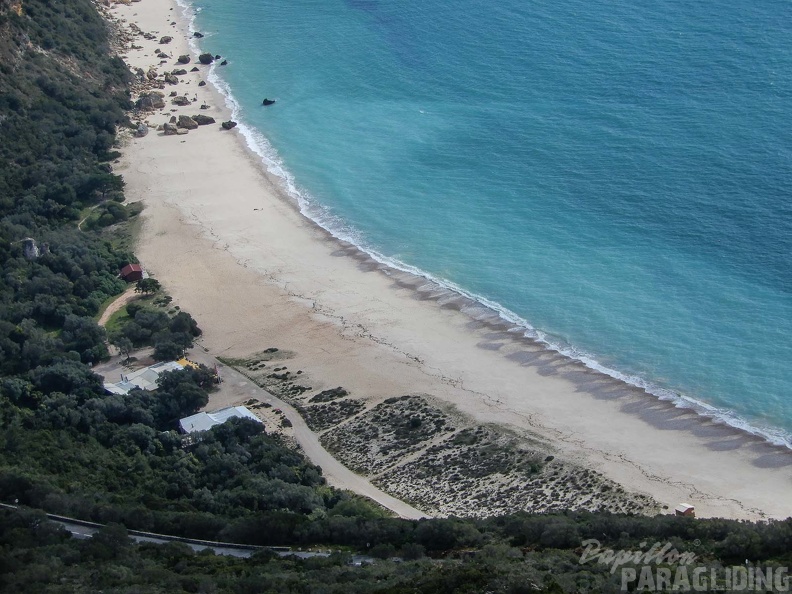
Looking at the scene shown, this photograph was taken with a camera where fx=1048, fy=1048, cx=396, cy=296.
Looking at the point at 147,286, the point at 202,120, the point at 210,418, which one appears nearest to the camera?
the point at 210,418

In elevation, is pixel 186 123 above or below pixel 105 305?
above

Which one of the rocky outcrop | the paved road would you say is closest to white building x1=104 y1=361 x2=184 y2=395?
the paved road

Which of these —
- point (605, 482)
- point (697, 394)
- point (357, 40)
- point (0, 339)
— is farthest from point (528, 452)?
point (357, 40)

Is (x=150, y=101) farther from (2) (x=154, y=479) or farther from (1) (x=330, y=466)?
(1) (x=330, y=466)

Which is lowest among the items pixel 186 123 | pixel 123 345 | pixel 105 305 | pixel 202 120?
pixel 105 305

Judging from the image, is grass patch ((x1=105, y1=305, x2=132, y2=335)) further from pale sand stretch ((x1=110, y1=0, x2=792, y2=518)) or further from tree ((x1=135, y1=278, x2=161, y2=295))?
pale sand stretch ((x1=110, y1=0, x2=792, y2=518))

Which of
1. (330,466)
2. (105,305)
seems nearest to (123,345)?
(105,305)

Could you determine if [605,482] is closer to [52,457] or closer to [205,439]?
[205,439]
